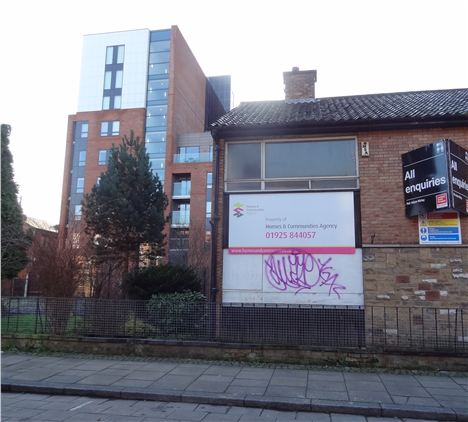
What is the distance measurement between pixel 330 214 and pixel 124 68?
46134 mm

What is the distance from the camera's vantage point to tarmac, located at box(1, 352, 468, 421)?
6.67m

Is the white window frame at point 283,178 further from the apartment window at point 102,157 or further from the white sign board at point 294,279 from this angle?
the apartment window at point 102,157

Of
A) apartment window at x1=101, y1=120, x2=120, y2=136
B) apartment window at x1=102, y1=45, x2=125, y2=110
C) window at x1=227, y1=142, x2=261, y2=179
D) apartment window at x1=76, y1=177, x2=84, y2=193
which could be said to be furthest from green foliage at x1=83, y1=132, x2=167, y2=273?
apartment window at x1=76, y1=177, x2=84, y2=193

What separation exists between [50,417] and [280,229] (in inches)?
266

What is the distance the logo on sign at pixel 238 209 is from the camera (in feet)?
37.9

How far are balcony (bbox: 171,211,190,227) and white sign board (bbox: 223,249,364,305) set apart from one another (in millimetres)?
32375

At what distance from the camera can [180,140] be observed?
50.7m

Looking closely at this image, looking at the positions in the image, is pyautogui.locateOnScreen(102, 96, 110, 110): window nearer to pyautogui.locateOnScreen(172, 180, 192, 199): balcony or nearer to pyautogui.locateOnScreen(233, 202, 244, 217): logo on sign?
pyautogui.locateOnScreen(172, 180, 192, 199): balcony

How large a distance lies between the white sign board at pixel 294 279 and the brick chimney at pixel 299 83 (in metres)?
7.33

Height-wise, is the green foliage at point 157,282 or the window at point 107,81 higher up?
the window at point 107,81

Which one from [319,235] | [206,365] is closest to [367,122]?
[319,235]

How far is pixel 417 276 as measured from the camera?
1045 centimetres

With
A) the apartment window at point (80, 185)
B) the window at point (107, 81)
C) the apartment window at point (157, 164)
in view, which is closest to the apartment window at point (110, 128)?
the window at point (107, 81)

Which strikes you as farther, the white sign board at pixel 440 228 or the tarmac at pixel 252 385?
the white sign board at pixel 440 228
